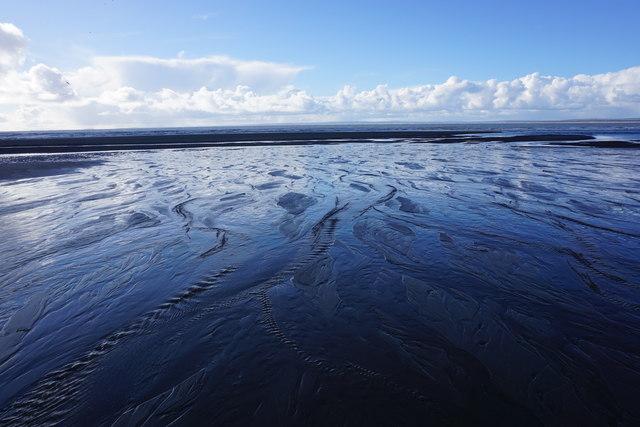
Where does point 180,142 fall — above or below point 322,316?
below

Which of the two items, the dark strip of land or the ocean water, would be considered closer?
the ocean water

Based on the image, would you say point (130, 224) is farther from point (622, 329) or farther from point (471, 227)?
point (622, 329)

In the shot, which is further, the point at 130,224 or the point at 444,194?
the point at 444,194

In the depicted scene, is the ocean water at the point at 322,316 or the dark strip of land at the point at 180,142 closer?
the ocean water at the point at 322,316

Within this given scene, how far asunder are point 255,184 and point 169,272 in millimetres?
10689

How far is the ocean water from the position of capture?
11.2 feet

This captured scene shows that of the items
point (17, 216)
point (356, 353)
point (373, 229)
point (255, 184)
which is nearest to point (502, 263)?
point (373, 229)

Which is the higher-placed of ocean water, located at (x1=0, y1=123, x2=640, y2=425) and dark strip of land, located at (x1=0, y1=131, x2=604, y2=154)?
ocean water, located at (x1=0, y1=123, x2=640, y2=425)

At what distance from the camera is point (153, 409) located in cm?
334

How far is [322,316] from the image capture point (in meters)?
5.01

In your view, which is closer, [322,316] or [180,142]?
[322,316]

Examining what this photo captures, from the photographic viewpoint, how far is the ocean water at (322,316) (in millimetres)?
3406

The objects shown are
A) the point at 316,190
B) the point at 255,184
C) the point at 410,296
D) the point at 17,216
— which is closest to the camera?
the point at 410,296

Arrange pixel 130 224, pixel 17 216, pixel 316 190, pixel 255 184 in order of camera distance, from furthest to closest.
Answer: pixel 255 184 → pixel 316 190 → pixel 17 216 → pixel 130 224
